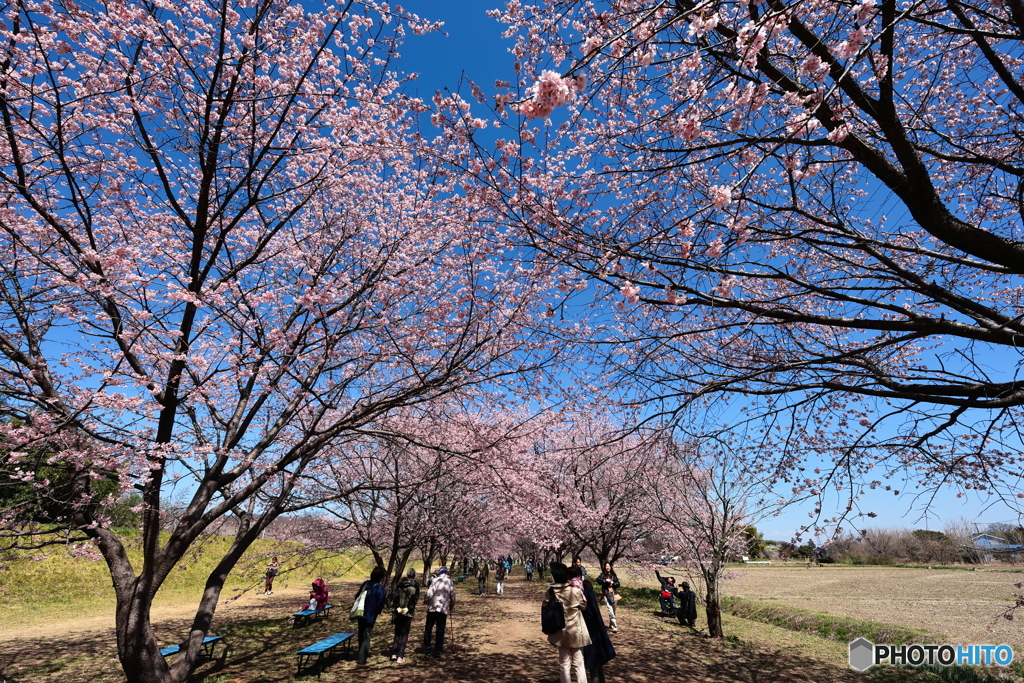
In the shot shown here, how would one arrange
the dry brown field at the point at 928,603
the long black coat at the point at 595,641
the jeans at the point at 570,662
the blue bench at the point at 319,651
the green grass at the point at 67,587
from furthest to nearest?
1. the green grass at the point at 67,587
2. the dry brown field at the point at 928,603
3. the blue bench at the point at 319,651
4. the long black coat at the point at 595,641
5. the jeans at the point at 570,662

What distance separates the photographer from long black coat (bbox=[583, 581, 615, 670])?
606cm

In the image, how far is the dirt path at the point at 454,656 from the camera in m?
7.60

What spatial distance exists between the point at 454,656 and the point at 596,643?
397 centimetres

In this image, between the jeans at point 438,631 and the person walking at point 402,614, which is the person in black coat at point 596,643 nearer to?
the person walking at point 402,614

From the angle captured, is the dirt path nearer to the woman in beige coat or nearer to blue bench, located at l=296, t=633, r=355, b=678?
blue bench, located at l=296, t=633, r=355, b=678

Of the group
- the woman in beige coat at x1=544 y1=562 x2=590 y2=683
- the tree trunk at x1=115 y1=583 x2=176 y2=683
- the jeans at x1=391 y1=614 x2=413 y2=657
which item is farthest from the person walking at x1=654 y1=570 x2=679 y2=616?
the tree trunk at x1=115 y1=583 x2=176 y2=683

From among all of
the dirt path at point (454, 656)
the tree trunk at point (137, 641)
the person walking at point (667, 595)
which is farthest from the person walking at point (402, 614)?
the person walking at point (667, 595)

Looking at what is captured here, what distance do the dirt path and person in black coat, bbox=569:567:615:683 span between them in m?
1.51

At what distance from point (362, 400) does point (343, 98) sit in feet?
15.8

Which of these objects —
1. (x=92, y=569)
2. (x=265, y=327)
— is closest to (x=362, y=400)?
(x=265, y=327)

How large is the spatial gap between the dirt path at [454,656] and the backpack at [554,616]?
2105 mm

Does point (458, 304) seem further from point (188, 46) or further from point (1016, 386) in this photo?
point (1016, 386)

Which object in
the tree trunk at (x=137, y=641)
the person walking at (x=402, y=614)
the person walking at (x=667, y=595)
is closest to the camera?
the tree trunk at (x=137, y=641)

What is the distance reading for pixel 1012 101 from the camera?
4645 millimetres
